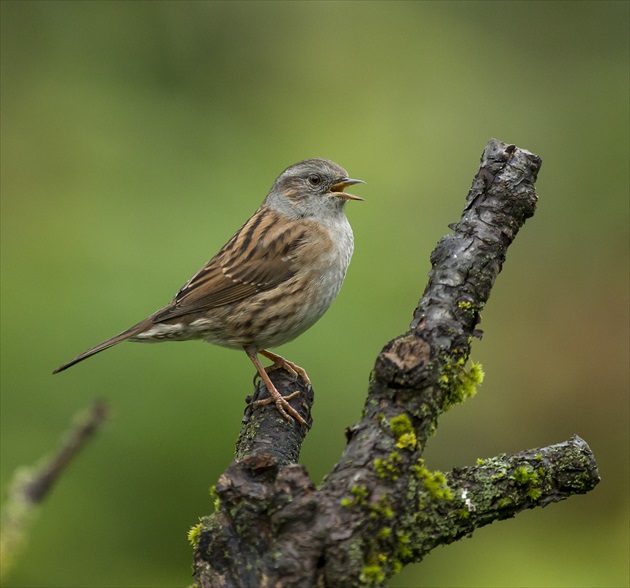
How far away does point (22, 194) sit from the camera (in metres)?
9.24

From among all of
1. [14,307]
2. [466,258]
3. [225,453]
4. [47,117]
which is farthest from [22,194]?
[466,258]

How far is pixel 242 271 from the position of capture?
534cm

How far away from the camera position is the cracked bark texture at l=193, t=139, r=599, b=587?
2477 millimetres

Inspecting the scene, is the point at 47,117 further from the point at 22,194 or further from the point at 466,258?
the point at 466,258

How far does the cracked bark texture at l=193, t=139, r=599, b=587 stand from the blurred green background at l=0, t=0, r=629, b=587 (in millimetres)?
3357

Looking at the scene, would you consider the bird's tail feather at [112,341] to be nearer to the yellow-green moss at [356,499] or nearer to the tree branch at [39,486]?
the yellow-green moss at [356,499]

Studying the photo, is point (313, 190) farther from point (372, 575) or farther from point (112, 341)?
point (372, 575)

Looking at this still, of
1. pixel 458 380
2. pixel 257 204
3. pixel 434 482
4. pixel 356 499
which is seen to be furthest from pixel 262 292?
pixel 257 204

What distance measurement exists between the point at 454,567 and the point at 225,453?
5.54 feet

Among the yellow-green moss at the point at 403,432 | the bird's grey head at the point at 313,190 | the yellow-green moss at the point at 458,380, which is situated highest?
the bird's grey head at the point at 313,190

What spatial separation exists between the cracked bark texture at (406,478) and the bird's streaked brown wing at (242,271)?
2.29 m

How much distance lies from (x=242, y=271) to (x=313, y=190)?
2.44 feet

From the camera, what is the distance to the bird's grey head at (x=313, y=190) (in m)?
5.66

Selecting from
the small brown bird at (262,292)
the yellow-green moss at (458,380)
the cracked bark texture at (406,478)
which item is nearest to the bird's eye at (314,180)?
the small brown bird at (262,292)
